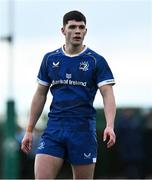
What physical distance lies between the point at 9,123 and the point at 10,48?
2.91m

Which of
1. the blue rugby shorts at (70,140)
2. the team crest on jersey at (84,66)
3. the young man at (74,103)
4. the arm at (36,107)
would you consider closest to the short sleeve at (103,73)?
the young man at (74,103)

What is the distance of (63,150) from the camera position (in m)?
10.1

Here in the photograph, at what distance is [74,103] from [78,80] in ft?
0.86

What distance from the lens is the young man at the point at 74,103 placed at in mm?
10000

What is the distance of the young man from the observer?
10.0 meters

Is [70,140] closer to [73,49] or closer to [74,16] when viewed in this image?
[73,49]

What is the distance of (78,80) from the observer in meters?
10.0

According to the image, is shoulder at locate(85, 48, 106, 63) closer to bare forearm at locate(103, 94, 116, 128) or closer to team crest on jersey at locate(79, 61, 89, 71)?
team crest on jersey at locate(79, 61, 89, 71)

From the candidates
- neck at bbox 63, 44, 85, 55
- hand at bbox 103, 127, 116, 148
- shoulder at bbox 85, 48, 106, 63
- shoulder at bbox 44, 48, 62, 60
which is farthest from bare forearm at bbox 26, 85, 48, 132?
hand at bbox 103, 127, 116, 148

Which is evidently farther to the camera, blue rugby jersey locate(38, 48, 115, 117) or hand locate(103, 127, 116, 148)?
blue rugby jersey locate(38, 48, 115, 117)

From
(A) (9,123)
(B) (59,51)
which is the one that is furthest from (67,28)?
(A) (9,123)

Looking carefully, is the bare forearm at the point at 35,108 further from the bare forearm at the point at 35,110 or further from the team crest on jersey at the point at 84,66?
the team crest on jersey at the point at 84,66

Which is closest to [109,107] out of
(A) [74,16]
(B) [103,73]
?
(B) [103,73]

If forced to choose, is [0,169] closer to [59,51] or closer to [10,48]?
[10,48]
